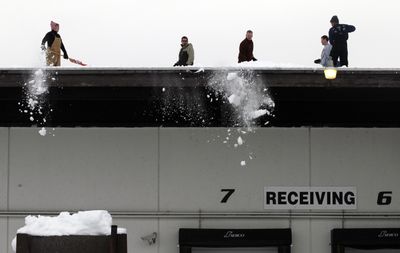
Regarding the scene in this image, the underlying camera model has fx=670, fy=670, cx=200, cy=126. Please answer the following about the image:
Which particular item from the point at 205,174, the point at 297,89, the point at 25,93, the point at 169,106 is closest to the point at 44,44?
the point at 25,93

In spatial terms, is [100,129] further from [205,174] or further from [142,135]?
[205,174]

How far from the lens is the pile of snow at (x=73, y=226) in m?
4.98

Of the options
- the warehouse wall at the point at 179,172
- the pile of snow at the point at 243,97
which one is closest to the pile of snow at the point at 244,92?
the pile of snow at the point at 243,97

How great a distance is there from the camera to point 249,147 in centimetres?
1235

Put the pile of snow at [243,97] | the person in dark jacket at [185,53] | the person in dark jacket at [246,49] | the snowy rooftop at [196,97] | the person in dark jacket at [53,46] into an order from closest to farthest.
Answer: the snowy rooftop at [196,97] → the pile of snow at [243,97] → the person in dark jacket at [53,46] → the person in dark jacket at [246,49] → the person in dark jacket at [185,53]

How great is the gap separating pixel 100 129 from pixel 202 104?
6.55 feet

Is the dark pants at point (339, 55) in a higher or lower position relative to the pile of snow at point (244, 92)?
higher

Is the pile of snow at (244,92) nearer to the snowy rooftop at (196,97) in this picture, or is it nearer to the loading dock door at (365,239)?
the snowy rooftop at (196,97)

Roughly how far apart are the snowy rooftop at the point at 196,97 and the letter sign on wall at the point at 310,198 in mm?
1206

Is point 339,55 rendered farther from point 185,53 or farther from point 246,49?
point 185,53

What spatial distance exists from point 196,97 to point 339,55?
3.51 meters

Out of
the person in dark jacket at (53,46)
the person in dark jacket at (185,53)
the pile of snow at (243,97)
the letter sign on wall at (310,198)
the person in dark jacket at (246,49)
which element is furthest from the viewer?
the person in dark jacket at (185,53)

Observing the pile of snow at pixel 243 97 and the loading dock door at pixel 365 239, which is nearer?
the pile of snow at pixel 243 97

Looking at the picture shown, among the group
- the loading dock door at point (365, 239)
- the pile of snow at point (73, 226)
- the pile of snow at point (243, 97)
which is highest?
the pile of snow at point (243, 97)
